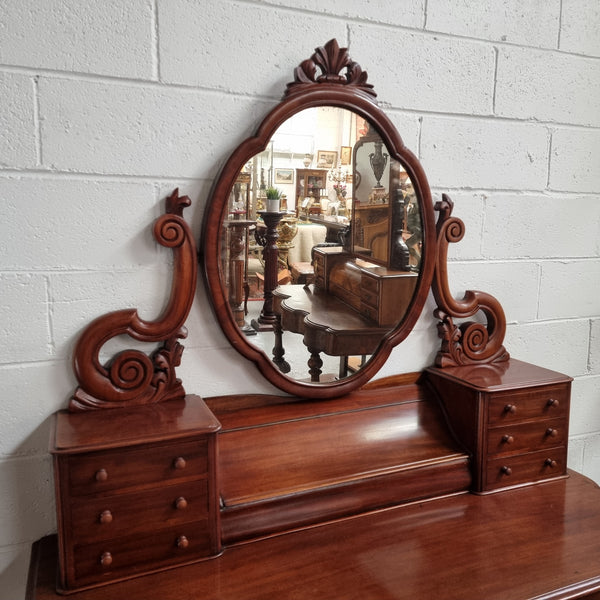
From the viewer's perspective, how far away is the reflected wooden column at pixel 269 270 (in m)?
1.38

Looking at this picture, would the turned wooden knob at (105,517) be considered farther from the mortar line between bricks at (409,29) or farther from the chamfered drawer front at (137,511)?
the mortar line between bricks at (409,29)

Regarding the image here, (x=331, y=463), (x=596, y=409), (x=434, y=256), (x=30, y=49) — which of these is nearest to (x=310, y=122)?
(x=434, y=256)

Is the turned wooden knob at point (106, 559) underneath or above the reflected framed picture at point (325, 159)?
underneath

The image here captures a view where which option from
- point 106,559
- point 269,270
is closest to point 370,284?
point 269,270

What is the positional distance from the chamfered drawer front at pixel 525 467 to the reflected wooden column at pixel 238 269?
723 mm

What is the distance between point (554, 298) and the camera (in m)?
1.82

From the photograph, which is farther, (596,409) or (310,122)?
(596,409)

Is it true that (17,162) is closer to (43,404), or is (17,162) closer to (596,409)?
(43,404)

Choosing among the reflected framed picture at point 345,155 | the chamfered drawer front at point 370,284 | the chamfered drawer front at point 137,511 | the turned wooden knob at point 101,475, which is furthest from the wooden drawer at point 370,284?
the turned wooden knob at point 101,475

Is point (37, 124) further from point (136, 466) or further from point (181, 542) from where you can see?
point (181, 542)

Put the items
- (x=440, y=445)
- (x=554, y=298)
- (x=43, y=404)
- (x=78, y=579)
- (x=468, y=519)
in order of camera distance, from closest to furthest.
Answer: (x=78, y=579), (x=43, y=404), (x=468, y=519), (x=440, y=445), (x=554, y=298)

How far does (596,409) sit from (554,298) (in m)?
0.44

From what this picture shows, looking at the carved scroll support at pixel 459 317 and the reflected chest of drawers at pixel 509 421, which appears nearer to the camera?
the reflected chest of drawers at pixel 509 421

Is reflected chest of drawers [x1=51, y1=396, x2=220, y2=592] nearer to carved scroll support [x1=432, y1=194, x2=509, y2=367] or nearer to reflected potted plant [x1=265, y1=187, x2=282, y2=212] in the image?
reflected potted plant [x1=265, y1=187, x2=282, y2=212]
